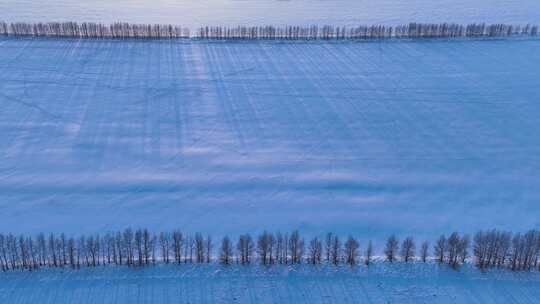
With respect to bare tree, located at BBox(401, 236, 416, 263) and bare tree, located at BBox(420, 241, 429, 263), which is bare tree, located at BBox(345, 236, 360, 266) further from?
bare tree, located at BBox(420, 241, 429, 263)

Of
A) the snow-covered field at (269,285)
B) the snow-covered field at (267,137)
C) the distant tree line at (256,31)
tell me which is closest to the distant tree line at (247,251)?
the snow-covered field at (269,285)

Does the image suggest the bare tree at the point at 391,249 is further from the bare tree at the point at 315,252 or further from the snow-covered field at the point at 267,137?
the bare tree at the point at 315,252

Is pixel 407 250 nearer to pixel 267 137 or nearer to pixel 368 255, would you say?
pixel 368 255

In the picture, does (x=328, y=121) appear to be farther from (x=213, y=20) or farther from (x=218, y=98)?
(x=213, y=20)

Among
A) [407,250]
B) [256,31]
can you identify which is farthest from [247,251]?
[256,31]

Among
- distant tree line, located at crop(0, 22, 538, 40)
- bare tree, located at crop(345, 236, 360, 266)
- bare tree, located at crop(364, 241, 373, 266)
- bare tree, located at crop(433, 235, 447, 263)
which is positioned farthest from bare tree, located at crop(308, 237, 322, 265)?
distant tree line, located at crop(0, 22, 538, 40)

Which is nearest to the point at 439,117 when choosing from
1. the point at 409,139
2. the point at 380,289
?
the point at 409,139
